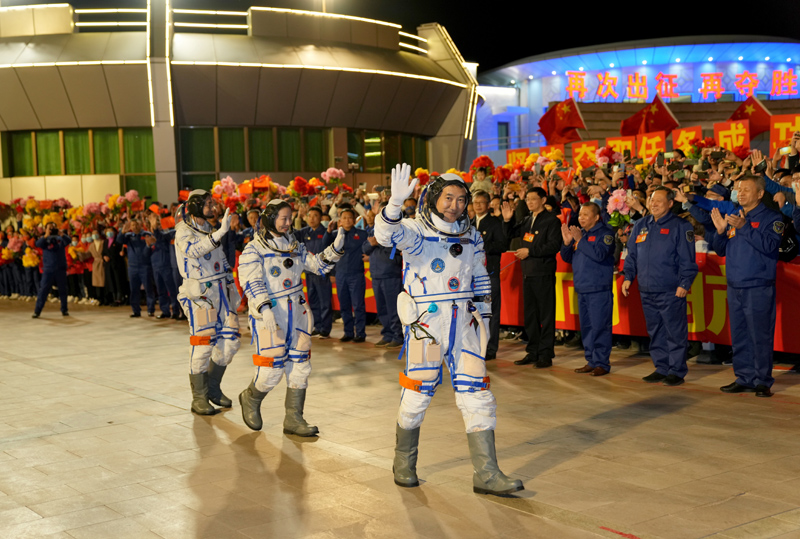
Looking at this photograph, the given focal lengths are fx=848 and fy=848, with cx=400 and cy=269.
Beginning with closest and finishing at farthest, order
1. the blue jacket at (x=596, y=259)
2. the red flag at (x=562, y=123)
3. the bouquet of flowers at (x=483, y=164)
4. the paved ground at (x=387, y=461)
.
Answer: the paved ground at (x=387, y=461) → the blue jacket at (x=596, y=259) → the bouquet of flowers at (x=483, y=164) → the red flag at (x=562, y=123)

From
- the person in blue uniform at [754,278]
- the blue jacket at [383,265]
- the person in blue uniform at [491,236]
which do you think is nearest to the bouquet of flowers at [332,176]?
the blue jacket at [383,265]

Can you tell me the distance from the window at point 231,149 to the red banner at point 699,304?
2220 centimetres

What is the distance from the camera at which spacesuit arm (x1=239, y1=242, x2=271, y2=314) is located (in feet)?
24.5

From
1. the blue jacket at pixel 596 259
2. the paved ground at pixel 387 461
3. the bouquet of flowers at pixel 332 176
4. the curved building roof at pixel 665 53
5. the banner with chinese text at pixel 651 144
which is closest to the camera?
the paved ground at pixel 387 461

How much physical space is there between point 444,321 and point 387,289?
23.8 feet

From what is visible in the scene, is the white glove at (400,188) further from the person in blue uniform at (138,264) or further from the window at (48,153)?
the window at (48,153)

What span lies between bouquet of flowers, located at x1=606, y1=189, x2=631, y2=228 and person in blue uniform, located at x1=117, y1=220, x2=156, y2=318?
37.7ft

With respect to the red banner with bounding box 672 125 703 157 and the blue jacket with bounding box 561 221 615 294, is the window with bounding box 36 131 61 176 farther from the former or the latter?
the blue jacket with bounding box 561 221 615 294

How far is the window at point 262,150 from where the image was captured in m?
33.5

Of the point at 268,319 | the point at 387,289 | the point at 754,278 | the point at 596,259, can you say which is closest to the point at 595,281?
the point at 596,259

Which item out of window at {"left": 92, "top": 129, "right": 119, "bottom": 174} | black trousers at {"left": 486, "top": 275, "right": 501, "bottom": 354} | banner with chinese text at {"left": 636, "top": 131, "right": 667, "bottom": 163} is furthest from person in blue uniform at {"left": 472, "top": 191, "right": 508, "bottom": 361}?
window at {"left": 92, "top": 129, "right": 119, "bottom": 174}

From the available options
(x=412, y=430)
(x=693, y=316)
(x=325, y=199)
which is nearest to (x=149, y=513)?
(x=412, y=430)

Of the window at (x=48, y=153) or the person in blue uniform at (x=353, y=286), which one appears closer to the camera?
the person in blue uniform at (x=353, y=286)

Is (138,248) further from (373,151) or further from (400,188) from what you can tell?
(373,151)
